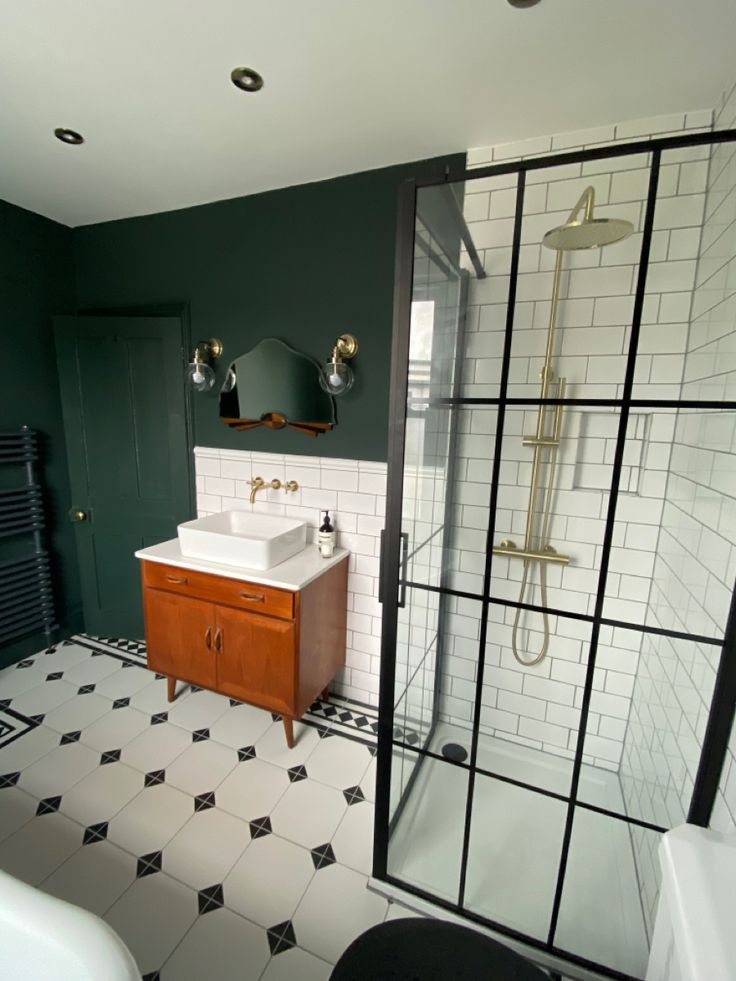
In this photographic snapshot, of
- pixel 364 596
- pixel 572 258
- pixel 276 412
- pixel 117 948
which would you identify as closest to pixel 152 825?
pixel 117 948

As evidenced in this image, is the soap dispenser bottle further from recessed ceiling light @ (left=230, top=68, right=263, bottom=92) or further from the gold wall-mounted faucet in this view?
recessed ceiling light @ (left=230, top=68, right=263, bottom=92)

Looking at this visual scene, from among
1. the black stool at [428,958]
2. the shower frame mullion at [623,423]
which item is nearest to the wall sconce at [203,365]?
the shower frame mullion at [623,423]

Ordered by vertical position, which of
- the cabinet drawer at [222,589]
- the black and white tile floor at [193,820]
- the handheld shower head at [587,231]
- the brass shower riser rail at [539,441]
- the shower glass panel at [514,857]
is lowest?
the black and white tile floor at [193,820]

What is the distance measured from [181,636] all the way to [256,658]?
1.43 feet

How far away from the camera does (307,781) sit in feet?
6.05

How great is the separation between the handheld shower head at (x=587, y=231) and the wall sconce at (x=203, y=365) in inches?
68.9

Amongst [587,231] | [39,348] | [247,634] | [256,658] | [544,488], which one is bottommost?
[256,658]

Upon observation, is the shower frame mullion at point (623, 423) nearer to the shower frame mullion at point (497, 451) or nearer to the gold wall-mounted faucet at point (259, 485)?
the shower frame mullion at point (497, 451)

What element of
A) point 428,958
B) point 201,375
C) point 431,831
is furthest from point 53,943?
point 201,375

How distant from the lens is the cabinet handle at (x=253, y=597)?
186 centimetres

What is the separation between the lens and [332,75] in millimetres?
1387

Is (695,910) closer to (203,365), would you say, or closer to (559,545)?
(559,545)

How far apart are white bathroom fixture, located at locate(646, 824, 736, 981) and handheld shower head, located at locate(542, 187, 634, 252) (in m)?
1.36

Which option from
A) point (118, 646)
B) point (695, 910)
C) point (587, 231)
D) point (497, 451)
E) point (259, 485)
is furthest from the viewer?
point (118, 646)
